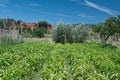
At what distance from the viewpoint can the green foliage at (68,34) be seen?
36500 millimetres

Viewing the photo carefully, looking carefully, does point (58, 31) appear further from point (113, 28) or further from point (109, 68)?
point (109, 68)

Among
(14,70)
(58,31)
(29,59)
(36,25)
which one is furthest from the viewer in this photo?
(36,25)

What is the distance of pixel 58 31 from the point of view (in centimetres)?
3659

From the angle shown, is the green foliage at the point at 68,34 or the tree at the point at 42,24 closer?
the green foliage at the point at 68,34

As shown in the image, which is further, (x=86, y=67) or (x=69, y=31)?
(x=69, y=31)

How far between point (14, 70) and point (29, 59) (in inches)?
130

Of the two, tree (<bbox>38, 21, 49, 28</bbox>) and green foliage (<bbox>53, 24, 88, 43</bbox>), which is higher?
tree (<bbox>38, 21, 49, 28</bbox>)

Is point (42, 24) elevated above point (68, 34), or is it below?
above

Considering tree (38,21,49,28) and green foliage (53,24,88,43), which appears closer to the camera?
green foliage (53,24,88,43)

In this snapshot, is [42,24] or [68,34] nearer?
[68,34]

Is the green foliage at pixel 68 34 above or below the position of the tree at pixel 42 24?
below

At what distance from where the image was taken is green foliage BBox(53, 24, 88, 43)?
36.5 m

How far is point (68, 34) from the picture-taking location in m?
36.7

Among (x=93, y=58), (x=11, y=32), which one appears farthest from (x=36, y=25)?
(x=93, y=58)
